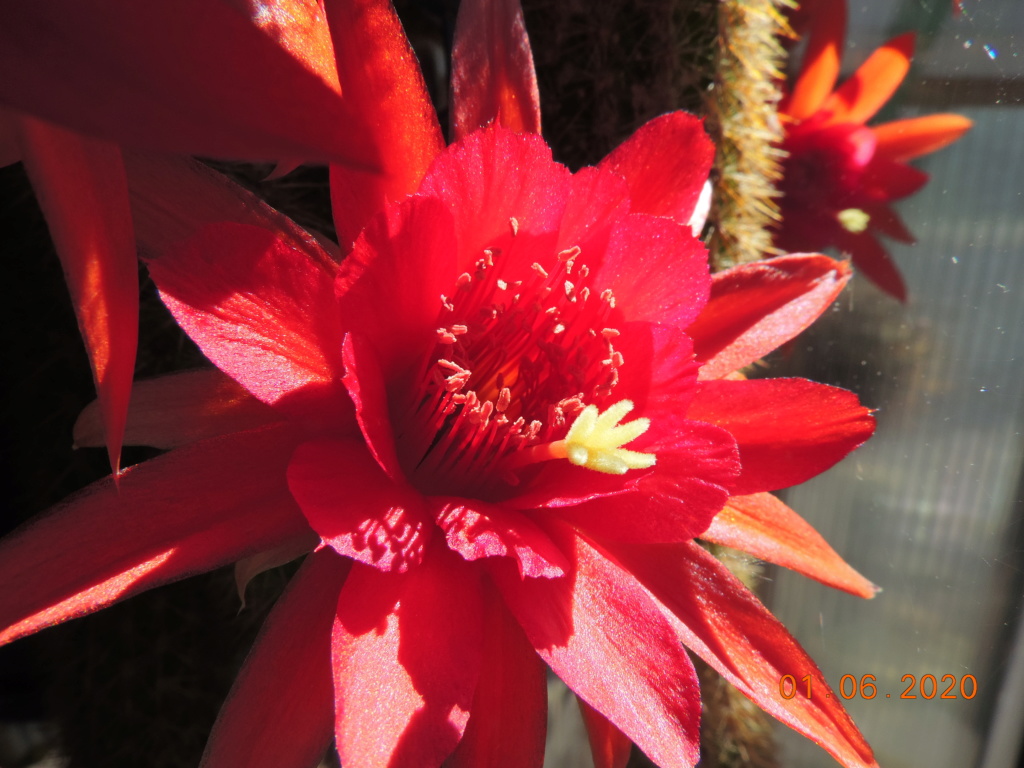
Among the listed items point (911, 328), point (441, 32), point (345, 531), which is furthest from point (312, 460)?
point (911, 328)

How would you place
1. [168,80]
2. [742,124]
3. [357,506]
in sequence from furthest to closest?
[742,124] < [357,506] < [168,80]

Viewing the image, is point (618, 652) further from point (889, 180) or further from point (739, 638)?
point (889, 180)

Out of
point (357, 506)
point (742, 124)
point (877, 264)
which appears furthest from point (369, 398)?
point (877, 264)

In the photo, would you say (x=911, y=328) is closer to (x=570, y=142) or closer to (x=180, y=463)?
(x=570, y=142)

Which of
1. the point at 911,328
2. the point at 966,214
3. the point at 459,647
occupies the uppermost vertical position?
the point at 966,214

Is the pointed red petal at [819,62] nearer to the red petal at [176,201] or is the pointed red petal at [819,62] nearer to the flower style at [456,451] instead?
the flower style at [456,451]
